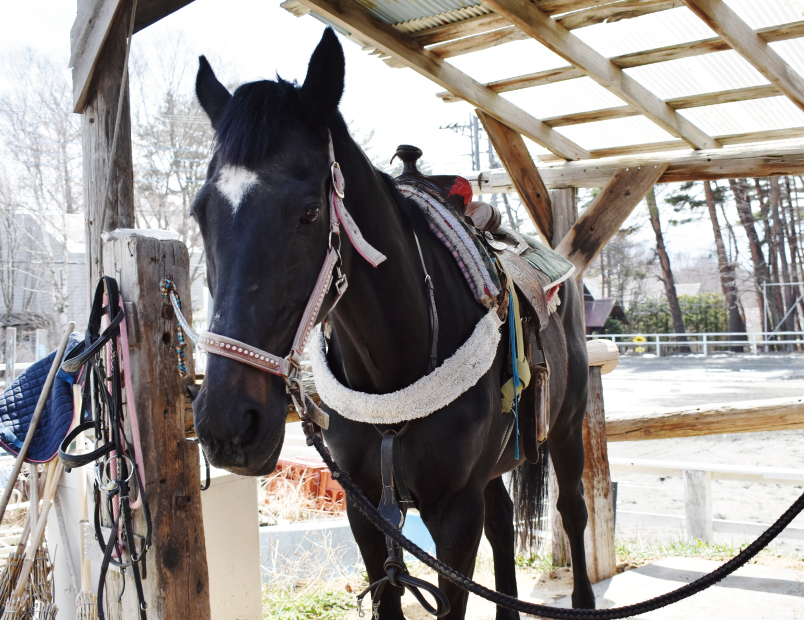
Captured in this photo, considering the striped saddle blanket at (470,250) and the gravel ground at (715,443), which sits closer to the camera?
the striped saddle blanket at (470,250)

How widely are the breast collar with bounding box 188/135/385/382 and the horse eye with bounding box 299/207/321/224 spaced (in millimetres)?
67

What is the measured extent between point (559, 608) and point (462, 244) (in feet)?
3.77

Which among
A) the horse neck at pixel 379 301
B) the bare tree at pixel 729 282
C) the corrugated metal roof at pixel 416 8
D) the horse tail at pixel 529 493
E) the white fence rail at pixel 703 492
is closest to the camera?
the horse neck at pixel 379 301

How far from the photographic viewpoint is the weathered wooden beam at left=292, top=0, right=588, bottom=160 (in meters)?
3.20

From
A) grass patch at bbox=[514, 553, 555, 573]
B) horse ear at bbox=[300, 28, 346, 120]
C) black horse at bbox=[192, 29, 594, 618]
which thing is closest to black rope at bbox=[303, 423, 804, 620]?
black horse at bbox=[192, 29, 594, 618]

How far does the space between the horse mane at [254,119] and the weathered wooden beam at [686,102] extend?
296cm

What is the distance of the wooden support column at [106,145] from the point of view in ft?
7.40

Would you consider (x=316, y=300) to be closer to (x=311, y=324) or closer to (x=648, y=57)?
(x=311, y=324)

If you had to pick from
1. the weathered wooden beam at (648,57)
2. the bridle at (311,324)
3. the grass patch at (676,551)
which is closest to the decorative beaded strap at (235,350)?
the bridle at (311,324)

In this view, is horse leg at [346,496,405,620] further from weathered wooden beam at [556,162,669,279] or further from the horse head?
weathered wooden beam at [556,162,669,279]

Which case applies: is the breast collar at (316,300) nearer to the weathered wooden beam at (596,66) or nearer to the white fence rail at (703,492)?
the weathered wooden beam at (596,66)

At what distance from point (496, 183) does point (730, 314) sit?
24881mm

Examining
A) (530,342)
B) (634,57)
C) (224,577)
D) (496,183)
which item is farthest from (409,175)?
(496,183)

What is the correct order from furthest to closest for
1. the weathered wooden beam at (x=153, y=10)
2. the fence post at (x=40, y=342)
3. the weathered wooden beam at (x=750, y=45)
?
1. the fence post at (x=40, y=342)
2. the weathered wooden beam at (x=750, y=45)
3. the weathered wooden beam at (x=153, y=10)
